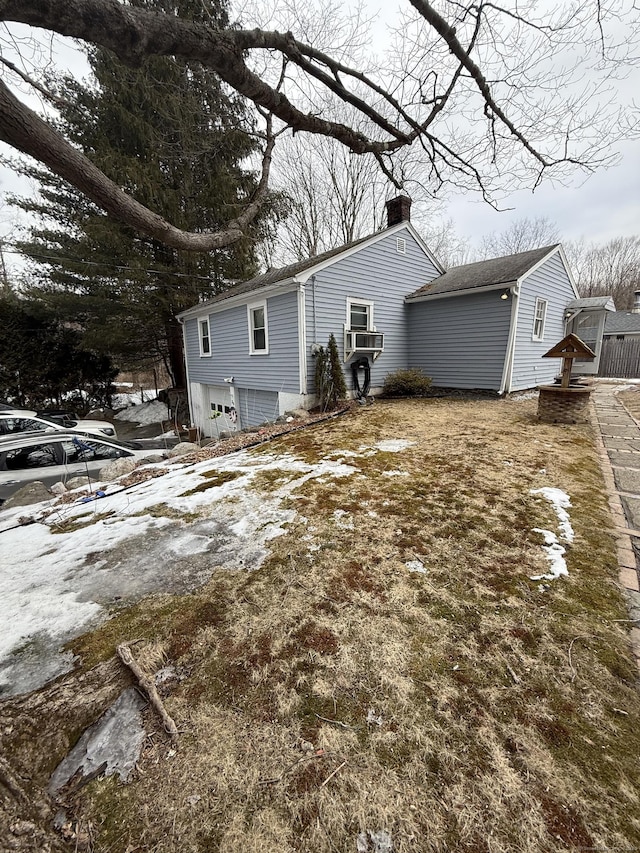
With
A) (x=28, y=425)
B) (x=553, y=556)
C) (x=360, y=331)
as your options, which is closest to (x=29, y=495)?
(x=28, y=425)

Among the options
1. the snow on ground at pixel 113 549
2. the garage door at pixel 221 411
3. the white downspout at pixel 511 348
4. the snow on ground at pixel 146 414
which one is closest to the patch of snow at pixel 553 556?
the snow on ground at pixel 113 549

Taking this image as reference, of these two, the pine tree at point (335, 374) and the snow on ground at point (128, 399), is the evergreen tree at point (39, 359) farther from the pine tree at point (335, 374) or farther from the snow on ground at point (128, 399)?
the pine tree at point (335, 374)

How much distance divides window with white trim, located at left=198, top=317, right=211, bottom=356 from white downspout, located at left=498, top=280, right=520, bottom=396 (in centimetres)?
929

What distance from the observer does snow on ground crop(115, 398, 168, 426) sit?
50.4 feet

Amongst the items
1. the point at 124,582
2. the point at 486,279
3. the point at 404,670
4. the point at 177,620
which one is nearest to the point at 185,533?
the point at 124,582

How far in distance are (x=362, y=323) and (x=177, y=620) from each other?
8.96 meters

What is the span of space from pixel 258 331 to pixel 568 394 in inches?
295

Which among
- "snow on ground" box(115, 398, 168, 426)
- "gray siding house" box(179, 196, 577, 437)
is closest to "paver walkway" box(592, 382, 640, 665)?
"gray siding house" box(179, 196, 577, 437)

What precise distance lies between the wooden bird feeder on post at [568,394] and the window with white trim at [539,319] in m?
Answer: 4.15

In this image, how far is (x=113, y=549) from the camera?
2760 millimetres

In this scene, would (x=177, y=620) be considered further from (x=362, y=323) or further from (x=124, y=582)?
(x=362, y=323)

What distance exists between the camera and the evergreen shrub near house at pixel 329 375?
332 inches

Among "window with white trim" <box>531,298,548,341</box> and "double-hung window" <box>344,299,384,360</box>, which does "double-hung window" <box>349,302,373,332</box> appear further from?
"window with white trim" <box>531,298,548,341</box>

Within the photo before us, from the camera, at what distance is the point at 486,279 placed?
9148 millimetres
